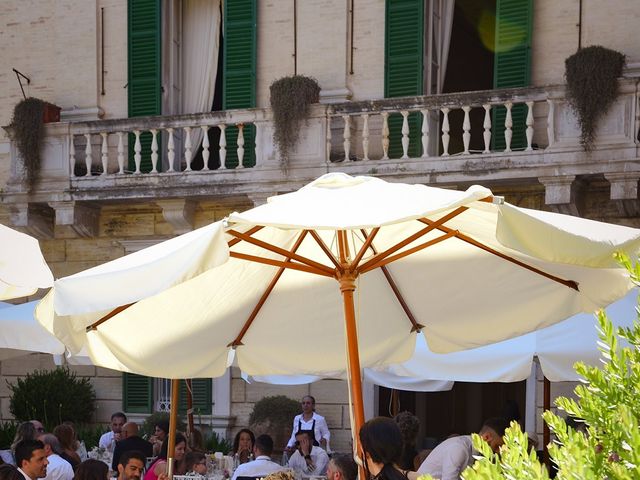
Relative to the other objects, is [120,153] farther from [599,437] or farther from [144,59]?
[599,437]

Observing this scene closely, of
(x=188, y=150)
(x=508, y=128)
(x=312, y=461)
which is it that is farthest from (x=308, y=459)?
(x=188, y=150)

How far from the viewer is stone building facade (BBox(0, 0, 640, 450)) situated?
40.8 feet

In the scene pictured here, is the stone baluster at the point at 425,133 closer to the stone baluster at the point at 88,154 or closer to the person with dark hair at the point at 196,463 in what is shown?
the stone baluster at the point at 88,154

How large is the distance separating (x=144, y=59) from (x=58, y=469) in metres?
8.10

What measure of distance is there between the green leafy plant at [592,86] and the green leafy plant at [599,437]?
33.1 ft

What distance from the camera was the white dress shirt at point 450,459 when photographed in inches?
282

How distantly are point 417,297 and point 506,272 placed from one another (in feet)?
2.16

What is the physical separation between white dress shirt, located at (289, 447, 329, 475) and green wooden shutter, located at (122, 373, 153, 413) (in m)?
4.49

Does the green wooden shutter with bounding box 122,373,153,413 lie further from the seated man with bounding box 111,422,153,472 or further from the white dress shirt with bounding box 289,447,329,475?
the seated man with bounding box 111,422,153,472

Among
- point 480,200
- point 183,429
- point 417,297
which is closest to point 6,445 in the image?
point 183,429

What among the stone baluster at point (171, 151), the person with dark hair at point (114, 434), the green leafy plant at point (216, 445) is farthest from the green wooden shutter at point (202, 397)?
the stone baluster at point (171, 151)

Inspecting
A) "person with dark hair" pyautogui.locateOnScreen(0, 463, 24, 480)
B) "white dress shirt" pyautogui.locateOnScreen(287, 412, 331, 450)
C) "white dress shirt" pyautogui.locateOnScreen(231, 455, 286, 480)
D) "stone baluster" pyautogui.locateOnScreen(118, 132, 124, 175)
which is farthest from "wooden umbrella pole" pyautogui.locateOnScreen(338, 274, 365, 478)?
"stone baluster" pyautogui.locateOnScreen(118, 132, 124, 175)

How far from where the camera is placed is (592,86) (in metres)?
11.9

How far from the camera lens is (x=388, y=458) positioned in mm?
4652
